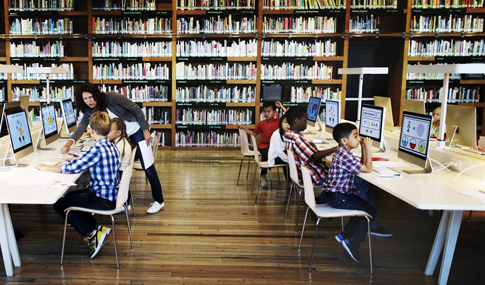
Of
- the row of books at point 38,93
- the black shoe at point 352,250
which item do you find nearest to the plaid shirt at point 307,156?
the black shoe at point 352,250

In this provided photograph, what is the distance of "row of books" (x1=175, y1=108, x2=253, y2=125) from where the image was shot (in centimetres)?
784

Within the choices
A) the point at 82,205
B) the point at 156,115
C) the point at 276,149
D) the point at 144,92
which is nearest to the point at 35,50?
the point at 144,92

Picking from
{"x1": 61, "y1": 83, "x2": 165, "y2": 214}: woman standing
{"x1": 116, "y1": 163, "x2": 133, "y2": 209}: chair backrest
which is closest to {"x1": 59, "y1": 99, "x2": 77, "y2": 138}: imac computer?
{"x1": 61, "y1": 83, "x2": 165, "y2": 214}: woman standing

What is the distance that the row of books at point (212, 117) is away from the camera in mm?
7836

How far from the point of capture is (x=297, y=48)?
7668mm

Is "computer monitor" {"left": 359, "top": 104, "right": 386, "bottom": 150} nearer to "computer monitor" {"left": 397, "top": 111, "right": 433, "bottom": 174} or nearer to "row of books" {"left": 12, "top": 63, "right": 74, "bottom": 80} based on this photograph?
"computer monitor" {"left": 397, "top": 111, "right": 433, "bottom": 174}

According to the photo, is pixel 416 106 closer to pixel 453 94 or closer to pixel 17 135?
pixel 453 94

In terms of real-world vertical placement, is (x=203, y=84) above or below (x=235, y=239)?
above

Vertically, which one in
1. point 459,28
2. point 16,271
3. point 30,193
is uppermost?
point 459,28

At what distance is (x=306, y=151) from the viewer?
3756 millimetres

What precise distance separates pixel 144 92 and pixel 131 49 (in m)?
0.79

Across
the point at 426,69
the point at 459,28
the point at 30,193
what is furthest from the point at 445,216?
the point at 459,28

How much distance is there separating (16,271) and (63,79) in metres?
5.46

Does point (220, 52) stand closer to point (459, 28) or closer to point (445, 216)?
point (459, 28)
